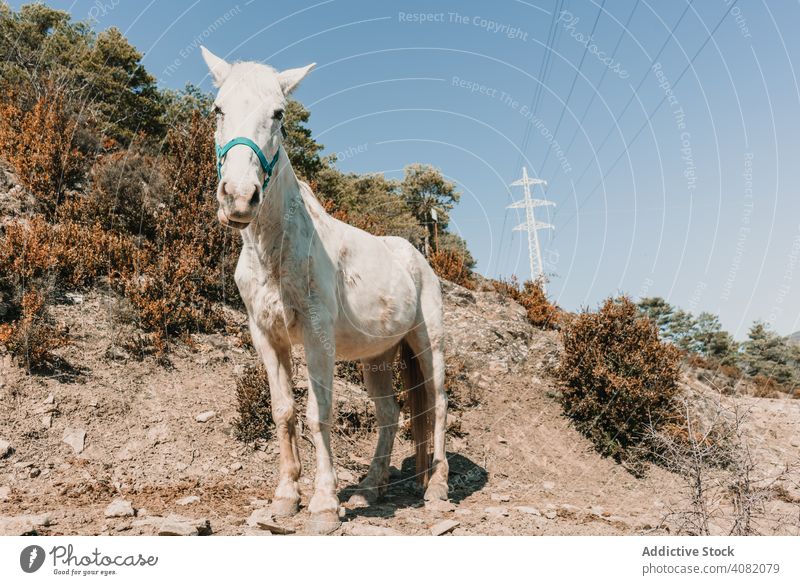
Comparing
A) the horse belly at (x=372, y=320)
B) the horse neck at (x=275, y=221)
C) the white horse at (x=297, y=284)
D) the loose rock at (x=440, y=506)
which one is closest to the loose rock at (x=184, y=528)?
the white horse at (x=297, y=284)

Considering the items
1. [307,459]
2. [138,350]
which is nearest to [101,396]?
[138,350]

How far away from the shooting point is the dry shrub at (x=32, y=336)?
19.1ft

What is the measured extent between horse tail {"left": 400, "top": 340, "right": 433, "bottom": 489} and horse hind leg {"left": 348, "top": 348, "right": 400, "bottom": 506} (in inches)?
10.3

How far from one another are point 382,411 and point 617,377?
195 inches

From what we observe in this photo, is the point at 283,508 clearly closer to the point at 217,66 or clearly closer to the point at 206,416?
the point at 206,416

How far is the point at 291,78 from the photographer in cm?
412

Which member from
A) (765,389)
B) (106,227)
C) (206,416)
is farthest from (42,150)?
(765,389)

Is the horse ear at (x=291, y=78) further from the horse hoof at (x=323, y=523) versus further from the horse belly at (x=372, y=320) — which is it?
the horse hoof at (x=323, y=523)

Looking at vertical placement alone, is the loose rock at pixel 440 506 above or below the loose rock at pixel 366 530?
below

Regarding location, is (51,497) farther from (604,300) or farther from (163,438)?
(604,300)

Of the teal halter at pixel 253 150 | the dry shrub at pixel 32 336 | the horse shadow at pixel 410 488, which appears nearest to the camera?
the teal halter at pixel 253 150

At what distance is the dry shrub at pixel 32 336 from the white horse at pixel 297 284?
3.30 meters

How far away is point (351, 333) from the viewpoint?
4.93 m

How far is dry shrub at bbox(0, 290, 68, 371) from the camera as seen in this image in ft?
19.1
